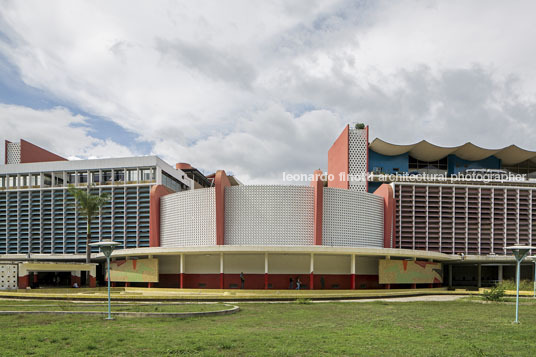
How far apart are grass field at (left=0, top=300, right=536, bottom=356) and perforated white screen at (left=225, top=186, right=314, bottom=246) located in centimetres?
1710

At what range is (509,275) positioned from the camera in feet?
166

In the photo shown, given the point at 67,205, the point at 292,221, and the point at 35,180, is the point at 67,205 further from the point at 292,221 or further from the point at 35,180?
the point at 292,221

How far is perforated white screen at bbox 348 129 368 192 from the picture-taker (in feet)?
168

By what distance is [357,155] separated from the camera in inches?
2040

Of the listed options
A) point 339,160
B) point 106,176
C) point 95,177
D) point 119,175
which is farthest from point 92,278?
point 339,160

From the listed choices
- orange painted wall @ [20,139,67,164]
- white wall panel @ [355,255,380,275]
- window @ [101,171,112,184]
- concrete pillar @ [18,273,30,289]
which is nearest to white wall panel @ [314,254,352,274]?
white wall panel @ [355,255,380,275]

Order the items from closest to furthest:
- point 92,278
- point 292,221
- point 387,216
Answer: point 292,221
point 92,278
point 387,216

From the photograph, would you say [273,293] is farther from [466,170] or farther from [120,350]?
[466,170]

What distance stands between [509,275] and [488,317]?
36820 millimetres

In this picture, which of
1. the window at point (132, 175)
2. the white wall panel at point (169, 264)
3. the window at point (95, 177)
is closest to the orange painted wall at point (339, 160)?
the white wall panel at point (169, 264)

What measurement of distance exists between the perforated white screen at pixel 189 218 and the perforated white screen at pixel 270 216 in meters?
1.42

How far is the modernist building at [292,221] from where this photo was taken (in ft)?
119

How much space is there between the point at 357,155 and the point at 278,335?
39980 millimetres

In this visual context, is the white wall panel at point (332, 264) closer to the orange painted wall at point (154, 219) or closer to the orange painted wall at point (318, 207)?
the orange painted wall at point (318, 207)
